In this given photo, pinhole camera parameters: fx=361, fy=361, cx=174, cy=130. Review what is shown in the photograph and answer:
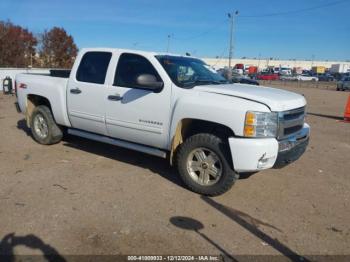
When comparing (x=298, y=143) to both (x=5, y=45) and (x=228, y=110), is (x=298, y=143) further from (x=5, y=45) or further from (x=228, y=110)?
(x=5, y=45)

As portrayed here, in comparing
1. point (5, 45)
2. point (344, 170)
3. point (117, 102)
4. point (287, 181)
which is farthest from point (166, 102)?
point (5, 45)

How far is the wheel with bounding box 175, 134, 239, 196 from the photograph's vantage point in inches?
186

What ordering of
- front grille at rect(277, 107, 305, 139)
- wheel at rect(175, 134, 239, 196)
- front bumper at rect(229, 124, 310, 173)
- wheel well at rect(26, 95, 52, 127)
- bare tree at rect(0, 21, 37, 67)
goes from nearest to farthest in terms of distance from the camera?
front bumper at rect(229, 124, 310, 173), front grille at rect(277, 107, 305, 139), wheel at rect(175, 134, 239, 196), wheel well at rect(26, 95, 52, 127), bare tree at rect(0, 21, 37, 67)

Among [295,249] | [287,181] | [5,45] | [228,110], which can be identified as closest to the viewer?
[295,249]

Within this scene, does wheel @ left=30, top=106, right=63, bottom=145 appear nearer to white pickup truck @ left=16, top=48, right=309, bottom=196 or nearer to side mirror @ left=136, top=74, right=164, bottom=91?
white pickup truck @ left=16, top=48, right=309, bottom=196

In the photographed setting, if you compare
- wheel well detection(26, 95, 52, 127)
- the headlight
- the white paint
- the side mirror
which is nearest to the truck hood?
the white paint

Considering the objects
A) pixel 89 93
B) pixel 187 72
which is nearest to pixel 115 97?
pixel 89 93

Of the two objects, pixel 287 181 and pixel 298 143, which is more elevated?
pixel 298 143

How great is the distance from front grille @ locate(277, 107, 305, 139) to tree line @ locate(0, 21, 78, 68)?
27.8 metres

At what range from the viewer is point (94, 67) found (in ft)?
20.3

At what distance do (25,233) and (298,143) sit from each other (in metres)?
3.61

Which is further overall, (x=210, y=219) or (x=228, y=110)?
(x=228, y=110)

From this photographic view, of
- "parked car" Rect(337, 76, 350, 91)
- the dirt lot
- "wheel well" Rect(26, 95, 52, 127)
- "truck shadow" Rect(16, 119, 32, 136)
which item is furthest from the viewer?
"parked car" Rect(337, 76, 350, 91)

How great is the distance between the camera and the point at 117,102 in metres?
5.69
